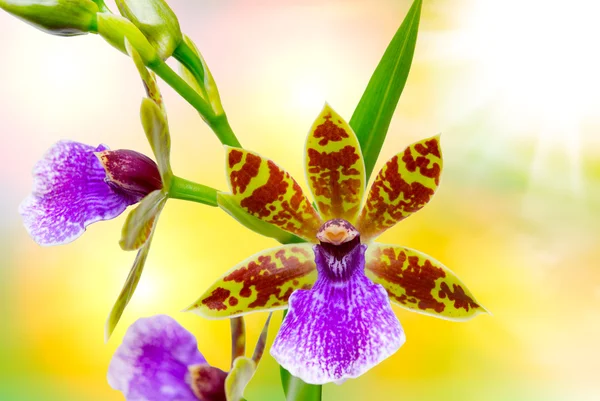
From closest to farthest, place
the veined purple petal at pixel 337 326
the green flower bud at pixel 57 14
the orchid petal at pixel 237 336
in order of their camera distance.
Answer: the veined purple petal at pixel 337 326
the green flower bud at pixel 57 14
the orchid petal at pixel 237 336

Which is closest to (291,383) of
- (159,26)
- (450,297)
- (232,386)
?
(232,386)

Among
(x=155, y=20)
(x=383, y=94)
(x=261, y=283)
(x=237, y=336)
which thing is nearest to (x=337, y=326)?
(x=261, y=283)

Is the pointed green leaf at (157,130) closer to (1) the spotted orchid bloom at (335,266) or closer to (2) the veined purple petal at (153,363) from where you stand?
(1) the spotted orchid bloom at (335,266)

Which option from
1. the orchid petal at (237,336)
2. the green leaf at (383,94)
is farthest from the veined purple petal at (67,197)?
the green leaf at (383,94)

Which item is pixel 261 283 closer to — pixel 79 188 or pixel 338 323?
pixel 338 323

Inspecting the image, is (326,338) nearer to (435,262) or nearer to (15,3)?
(435,262)

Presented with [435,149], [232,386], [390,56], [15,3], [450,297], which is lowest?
[232,386]

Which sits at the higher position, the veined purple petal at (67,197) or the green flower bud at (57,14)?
the green flower bud at (57,14)
